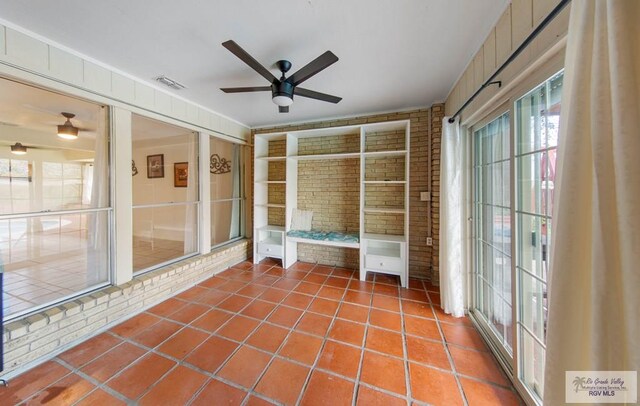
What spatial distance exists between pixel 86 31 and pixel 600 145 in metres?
2.98

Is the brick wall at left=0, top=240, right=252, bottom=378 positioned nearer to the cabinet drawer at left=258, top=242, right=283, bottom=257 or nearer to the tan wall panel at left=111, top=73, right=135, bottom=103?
the cabinet drawer at left=258, top=242, right=283, bottom=257

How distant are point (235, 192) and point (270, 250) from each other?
127 cm

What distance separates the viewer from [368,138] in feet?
11.1

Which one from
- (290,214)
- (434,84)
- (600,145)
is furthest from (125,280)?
(434,84)

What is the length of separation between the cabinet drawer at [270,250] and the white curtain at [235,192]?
632 millimetres

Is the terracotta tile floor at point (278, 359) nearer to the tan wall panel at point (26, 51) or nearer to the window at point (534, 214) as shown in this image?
the window at point (534, 214)

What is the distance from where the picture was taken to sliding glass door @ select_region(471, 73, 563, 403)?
1.25m

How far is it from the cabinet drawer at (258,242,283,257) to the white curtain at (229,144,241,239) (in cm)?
63

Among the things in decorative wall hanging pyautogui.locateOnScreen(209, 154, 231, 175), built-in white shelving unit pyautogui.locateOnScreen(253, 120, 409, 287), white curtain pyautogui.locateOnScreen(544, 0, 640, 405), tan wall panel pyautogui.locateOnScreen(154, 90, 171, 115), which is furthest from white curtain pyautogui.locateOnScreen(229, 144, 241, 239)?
white curtain pyautogui.locateOnScreen(544, 0, 640, 405)

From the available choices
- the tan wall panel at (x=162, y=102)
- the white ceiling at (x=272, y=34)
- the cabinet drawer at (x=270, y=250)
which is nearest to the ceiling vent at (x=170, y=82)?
the white ceiling at (x=272, y=34)

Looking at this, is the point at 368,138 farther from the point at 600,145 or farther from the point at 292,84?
the point at 600,145

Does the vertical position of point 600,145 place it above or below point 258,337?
above

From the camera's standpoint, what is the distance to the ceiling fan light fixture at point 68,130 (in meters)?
2.05

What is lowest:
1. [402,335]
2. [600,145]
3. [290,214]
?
[402,335]
